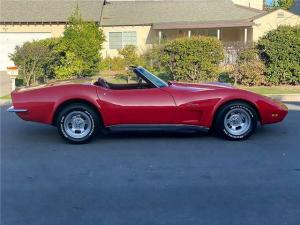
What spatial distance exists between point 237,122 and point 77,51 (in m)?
10.4

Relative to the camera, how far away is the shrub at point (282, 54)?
48.6ft

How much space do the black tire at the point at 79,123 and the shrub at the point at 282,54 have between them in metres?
9.81

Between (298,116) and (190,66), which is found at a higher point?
(190,66)

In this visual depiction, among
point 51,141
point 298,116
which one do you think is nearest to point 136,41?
point 298,116

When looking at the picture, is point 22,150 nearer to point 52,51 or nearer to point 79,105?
point 79,105

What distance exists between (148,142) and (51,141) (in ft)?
5.28

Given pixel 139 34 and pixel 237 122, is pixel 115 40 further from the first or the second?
pixel 237 122

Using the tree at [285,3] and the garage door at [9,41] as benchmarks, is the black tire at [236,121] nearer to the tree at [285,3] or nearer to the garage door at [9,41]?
the garage door at [9,41]

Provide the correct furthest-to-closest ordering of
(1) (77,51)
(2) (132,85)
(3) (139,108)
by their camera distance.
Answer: (1) (77,51), (2) (132,85), (3) (139,108)

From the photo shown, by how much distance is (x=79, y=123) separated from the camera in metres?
6.82

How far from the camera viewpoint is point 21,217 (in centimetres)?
397

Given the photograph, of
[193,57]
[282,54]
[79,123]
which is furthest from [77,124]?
[282,54]

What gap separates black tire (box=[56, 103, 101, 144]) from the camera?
266 inches

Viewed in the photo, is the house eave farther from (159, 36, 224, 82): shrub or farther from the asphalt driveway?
the asphalt driveway
